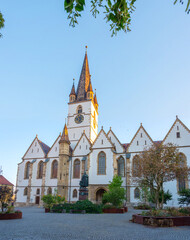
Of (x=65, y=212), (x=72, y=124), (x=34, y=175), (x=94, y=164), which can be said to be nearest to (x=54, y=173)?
(x=34, y=175)

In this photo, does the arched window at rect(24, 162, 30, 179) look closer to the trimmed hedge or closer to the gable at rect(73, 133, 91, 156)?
the gable at rect(73, 133, 91, 156)

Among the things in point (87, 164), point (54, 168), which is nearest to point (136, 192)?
point (87, 164)

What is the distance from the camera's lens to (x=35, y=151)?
4556cm

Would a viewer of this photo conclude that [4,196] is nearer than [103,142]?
Yes

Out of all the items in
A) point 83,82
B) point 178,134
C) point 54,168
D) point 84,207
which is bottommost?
point 84,207

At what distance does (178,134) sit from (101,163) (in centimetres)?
1422

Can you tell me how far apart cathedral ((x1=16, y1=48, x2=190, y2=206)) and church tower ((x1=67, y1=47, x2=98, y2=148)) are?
1.78ft

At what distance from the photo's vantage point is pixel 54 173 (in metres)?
41.7

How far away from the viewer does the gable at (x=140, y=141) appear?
123ft

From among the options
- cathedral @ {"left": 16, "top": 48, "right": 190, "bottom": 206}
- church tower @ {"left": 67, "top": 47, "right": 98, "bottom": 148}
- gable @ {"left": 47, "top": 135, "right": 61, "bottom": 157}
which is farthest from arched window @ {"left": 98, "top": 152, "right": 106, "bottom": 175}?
church tower @ {"left": 67, "top": 47, "right": 98, "bottom": 148}

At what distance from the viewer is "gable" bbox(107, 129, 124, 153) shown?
39.2 m

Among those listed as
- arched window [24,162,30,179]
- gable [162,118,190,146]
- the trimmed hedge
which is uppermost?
gable [162,118,190,146]

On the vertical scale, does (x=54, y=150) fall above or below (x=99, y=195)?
above

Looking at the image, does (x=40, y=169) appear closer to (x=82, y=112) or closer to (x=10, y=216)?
(x=82, y=112)
